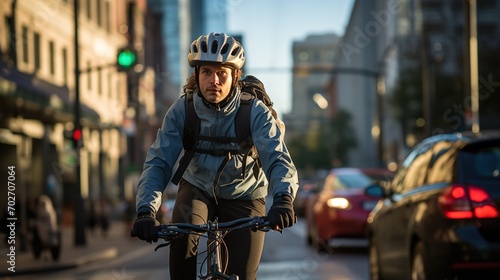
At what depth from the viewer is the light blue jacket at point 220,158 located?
543 cm

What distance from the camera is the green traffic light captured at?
22.2 m

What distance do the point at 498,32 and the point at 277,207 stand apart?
2634 inches

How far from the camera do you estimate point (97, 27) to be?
5122cm

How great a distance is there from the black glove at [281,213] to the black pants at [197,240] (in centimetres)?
39

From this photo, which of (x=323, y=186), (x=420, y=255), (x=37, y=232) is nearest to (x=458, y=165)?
(x=420, y=255)

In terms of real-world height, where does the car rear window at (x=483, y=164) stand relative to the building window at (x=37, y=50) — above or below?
below

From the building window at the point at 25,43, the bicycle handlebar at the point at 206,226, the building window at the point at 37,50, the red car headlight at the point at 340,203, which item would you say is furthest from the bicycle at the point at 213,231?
the building window at the point at 37,50

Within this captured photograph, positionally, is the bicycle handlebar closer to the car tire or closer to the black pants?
the black pants

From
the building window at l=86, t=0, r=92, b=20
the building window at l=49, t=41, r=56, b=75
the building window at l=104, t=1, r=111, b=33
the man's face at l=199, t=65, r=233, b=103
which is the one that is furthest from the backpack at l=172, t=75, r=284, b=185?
the building window at l=104, t=1, r=111, b=33

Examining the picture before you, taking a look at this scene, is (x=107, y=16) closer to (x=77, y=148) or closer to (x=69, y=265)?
(x=77, y=148)

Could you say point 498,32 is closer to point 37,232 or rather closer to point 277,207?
point 37,232

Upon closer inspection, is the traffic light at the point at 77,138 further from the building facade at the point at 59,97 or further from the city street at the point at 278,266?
the city street at the point at 278,266

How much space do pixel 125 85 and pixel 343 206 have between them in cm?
4253

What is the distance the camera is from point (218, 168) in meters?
5.62
